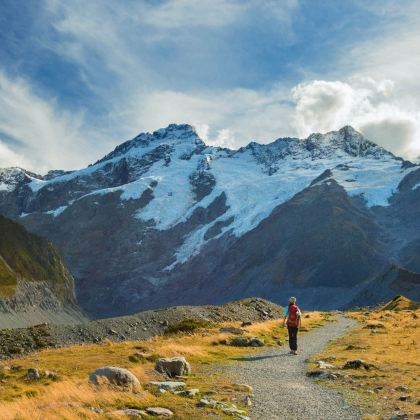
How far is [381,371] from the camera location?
23688mm

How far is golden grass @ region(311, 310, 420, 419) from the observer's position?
56.0ft

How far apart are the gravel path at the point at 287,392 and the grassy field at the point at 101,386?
0.81 metres

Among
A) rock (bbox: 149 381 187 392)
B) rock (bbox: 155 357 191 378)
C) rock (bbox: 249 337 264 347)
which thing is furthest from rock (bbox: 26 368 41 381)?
rock (bbox: 249 337 264 347)

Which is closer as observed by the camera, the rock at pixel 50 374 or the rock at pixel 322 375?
the rock at pixel 50 374

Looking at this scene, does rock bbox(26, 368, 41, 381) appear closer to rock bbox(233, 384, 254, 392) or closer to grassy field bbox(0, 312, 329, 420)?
grassy field bbox(0, 312, 329, 420)

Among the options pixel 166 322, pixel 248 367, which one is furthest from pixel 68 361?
pixel 166 322

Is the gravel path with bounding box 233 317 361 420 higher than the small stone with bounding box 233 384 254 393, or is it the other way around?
the small stone with bounding box 233 384 254 393

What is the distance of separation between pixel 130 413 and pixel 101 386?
284 centimetres

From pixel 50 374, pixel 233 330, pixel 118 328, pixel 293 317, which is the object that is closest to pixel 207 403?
pixel 50 374

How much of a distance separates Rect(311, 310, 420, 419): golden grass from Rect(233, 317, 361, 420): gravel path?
0.78 meters

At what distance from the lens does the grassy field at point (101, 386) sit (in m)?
14.5

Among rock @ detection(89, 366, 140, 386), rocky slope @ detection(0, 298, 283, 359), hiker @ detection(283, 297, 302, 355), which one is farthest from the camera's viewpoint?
rocky slope @ detection(0, 298, 283, 359)

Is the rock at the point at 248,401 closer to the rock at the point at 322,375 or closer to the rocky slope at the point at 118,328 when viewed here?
the rock at the point at 322,375

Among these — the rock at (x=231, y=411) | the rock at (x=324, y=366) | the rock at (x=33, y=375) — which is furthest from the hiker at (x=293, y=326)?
the rock at (x=231, y=411)
